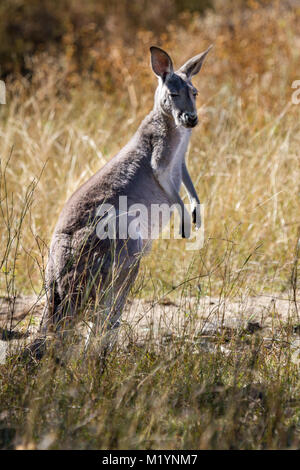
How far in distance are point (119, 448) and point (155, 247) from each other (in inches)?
117

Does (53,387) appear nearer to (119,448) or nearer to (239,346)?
(119,448)

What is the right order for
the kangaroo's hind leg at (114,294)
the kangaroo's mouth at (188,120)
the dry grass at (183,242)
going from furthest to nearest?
the kangaroo's mouth at (188,120) → the kangaroo's hind leg at (114,294) → the dry grass at (183,242)

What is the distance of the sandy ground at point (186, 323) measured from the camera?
3418 millimetres

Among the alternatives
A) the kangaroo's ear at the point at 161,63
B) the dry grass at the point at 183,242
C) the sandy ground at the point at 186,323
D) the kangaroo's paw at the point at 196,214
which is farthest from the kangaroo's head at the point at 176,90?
the sandy ground at the point at 186,323

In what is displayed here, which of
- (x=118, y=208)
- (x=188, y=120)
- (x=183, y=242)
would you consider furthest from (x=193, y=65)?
(x=183, y=242)

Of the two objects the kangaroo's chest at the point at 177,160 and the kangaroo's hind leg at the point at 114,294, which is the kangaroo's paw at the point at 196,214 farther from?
the kangaroo's hind leg at the point at 114,294

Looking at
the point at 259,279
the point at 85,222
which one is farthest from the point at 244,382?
the point at 259,279

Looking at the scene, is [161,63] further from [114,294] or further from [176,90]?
[114,294]

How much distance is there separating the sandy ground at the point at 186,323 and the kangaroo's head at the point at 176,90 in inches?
49.1

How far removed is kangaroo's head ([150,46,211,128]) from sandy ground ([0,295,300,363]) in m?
1.25

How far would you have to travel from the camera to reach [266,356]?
11.3 ft

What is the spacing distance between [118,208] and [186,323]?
38.7 inches

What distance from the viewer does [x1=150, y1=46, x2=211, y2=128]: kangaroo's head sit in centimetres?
421

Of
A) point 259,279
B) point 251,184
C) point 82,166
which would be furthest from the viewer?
point 82,166
